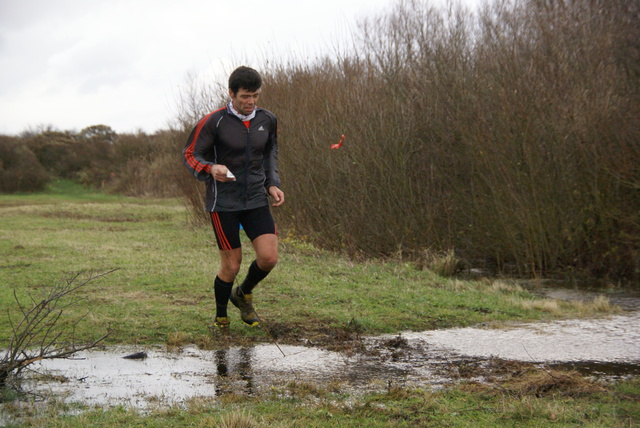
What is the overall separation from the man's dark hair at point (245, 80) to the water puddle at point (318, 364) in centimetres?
214

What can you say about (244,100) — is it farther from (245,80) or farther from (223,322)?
(223,322)

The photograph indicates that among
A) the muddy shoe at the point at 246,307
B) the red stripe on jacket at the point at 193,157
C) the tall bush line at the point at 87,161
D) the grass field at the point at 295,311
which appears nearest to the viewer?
the grass field at the point at 295,311

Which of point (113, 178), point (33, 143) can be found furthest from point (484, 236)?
point (33, 143)

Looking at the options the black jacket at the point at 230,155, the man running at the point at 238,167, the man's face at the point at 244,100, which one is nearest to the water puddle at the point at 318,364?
the man running at the point at 238,167

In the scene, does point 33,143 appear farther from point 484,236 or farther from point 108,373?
point 108,373

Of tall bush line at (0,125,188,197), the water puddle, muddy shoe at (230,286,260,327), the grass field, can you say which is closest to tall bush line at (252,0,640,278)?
the grass field

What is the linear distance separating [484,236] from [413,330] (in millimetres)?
6005

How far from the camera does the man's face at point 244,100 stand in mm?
6008

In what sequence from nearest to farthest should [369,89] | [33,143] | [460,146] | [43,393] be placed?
[43,393] → [460,146] → [369,89] → [33,143]

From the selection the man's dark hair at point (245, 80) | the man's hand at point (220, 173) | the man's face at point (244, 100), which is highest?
the man's dark hair at point (245, 80)

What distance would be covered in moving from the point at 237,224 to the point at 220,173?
57cm

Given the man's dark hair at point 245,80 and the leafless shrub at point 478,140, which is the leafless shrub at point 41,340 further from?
the leafless shrub at point 478,140

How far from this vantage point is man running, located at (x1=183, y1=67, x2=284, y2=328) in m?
6.03

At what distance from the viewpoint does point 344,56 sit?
580 inches
